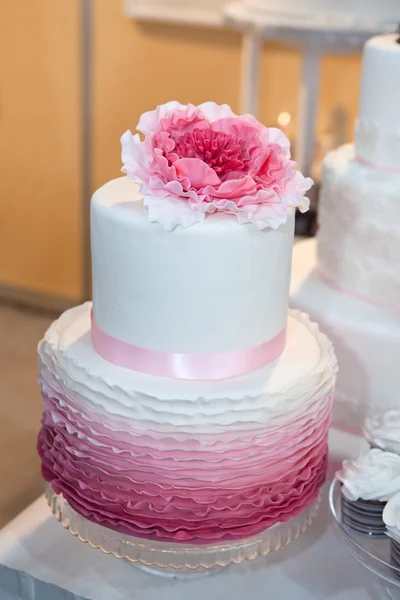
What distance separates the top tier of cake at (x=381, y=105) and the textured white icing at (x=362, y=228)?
0.03 metres

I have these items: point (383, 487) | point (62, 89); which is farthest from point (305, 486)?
point (62, 89)

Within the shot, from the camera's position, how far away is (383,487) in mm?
1023

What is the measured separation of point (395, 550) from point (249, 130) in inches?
20.8

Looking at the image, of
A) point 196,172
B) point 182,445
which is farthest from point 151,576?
point 196,172

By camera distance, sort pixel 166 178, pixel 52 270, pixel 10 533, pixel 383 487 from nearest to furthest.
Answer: pixel 166 178 → pixel 383 487 → pixel 10 533 → pixel 52 270

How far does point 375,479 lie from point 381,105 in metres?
0.56

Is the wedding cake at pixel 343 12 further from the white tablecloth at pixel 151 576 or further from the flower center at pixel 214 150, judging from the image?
the white tablecloth at pixel 151 576

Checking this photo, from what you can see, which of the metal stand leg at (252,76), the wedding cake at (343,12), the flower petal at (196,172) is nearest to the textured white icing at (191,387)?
the flower petal at (196,172)

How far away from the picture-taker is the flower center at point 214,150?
3.01 ft

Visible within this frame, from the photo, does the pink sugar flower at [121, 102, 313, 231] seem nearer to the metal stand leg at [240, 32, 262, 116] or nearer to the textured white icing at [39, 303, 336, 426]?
the textured white icing at [39, 303, 336, 426]

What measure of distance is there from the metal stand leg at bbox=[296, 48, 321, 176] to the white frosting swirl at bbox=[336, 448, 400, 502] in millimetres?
1362

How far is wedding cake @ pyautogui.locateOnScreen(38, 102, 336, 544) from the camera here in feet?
3.00

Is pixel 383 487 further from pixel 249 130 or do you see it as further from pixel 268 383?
pixel 249 130

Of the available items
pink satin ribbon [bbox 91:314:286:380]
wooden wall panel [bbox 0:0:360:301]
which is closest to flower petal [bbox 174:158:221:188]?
pink satin ribbon [bbox 91:314:286:380]
